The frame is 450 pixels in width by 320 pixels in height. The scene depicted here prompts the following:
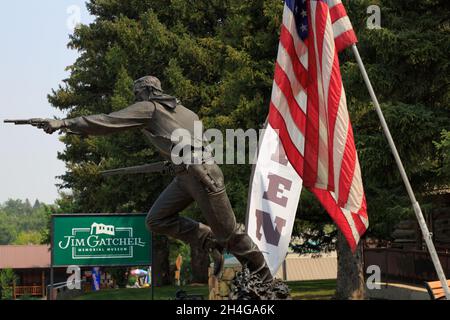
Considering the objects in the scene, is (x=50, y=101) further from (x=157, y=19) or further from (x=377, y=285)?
(x=377, y=285)

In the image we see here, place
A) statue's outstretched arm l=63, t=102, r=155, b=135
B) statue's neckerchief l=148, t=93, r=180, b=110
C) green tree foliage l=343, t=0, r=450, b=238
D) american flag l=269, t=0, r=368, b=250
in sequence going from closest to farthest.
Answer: statue's outstretched arm l=63, t=102, r=155, b=135
statue's neckerchief l=148, t=93, r=180, b=110
american flag l=269, t=0, r=368, b=250
green tree foliage l=343, t=0, r=450, b=238

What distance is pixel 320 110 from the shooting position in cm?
926

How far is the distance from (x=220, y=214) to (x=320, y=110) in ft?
Result: 8.47

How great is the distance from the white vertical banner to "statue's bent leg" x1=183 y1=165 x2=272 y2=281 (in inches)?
283

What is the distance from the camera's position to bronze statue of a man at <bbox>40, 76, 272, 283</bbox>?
23.3 ft

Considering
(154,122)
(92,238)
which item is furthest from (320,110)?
(92,238)

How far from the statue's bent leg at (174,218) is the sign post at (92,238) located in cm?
718

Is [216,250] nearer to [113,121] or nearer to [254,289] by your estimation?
[254,289]

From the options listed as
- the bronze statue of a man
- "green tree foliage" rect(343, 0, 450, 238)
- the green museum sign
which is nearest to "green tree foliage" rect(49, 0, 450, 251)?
"green tree foliage" rect(343, 0, 450, 238)

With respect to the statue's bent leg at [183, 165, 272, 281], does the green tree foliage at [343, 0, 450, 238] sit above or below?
above

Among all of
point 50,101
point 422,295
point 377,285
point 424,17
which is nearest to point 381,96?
→ point 424,17

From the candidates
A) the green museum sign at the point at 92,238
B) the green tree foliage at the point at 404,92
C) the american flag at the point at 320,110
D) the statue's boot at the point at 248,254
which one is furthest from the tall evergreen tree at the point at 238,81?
the statue's boot at the point at 248,254

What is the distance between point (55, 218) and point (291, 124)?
704 cm

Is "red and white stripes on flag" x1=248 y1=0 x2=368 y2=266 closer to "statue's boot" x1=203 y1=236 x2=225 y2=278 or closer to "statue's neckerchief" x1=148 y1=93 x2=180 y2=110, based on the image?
"statue's boot" x1=203 y1=236 x2=225 y2=278
